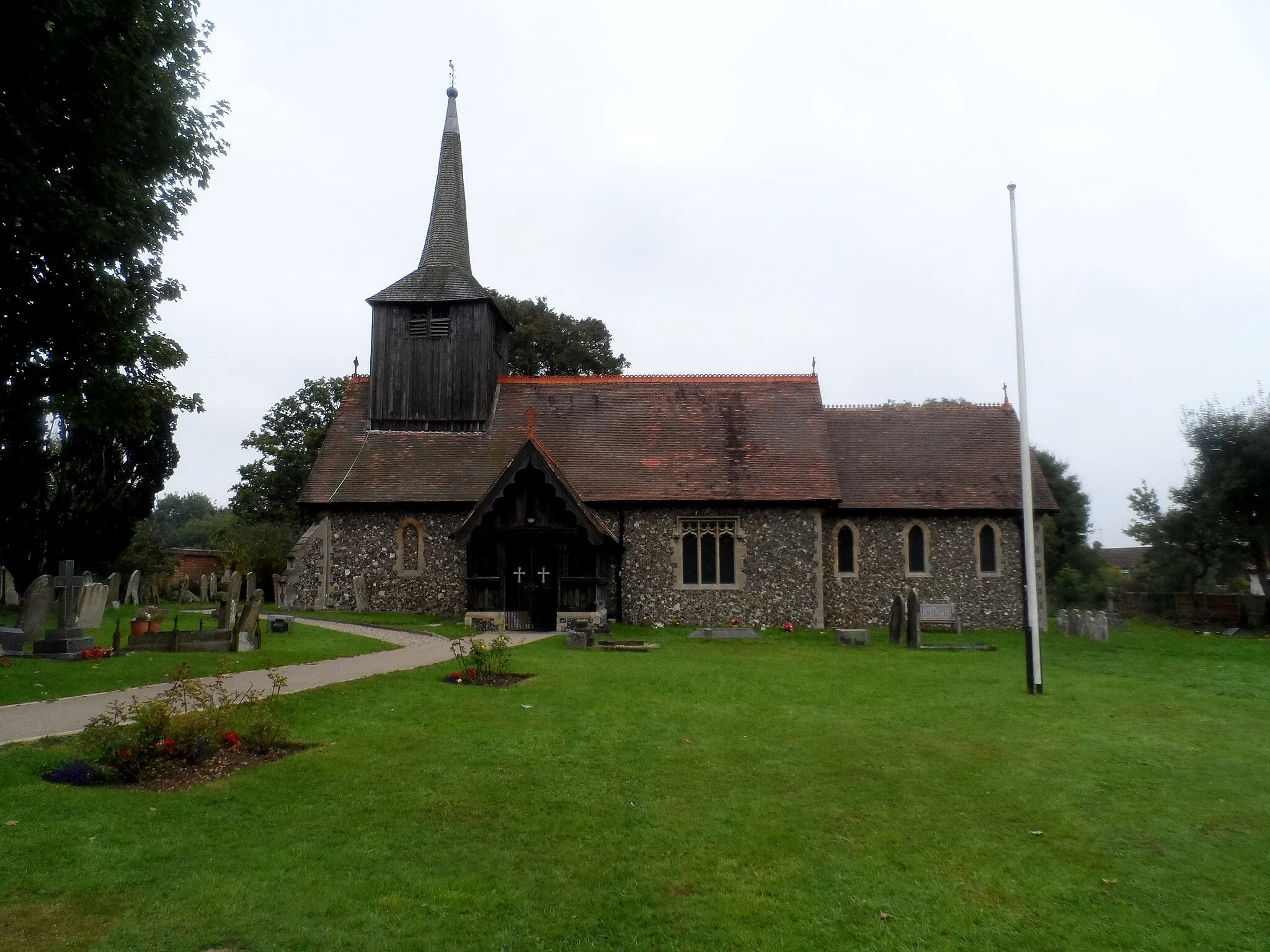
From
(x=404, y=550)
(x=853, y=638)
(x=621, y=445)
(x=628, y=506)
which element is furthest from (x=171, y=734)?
(x=621, y=445)

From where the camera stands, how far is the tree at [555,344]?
42000mm

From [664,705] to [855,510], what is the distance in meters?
15.6

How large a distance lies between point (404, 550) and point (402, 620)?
244cm

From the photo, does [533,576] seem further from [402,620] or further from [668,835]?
[668,835]

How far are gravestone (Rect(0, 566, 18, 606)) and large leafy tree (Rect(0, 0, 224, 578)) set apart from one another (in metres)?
10.7

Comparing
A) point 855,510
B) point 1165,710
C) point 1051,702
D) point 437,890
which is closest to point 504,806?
point 437,890

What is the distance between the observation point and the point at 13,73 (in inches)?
492

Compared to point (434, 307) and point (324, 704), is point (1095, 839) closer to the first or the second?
point (324, 704)

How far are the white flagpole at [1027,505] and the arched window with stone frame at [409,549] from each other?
Result: 1689cm

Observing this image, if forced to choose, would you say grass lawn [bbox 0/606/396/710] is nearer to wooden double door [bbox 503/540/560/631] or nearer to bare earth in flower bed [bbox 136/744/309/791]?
bare earth in flower bed [bbox 136/744/309/791]

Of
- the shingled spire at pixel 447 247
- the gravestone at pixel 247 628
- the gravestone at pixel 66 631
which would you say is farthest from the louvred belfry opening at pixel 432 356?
the gravestone at pixel 66 631

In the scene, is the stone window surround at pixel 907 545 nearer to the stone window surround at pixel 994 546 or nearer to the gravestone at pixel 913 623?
the stone window surround at pixel 994 546

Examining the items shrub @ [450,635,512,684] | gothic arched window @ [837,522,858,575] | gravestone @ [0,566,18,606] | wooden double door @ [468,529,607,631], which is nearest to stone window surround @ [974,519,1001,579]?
gothic arched window @ [837,522,858,575]

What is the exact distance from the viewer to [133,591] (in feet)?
95.1
